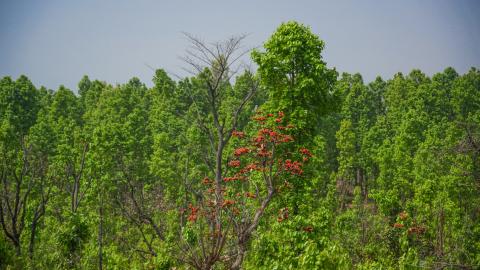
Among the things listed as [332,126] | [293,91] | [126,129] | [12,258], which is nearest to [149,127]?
[126,129]

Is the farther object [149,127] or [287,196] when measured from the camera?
[149,127]

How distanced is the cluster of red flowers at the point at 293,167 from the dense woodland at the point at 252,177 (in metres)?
0.11

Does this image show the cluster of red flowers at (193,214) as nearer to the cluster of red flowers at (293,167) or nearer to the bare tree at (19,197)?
the cluster of red flowers at (293,167)

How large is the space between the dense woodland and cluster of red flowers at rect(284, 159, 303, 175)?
4.5 inches

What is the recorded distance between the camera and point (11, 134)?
4125 cm

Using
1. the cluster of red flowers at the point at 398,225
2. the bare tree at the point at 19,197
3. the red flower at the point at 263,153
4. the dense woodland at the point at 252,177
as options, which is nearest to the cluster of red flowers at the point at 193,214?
the dense woodland at the point at 252,177

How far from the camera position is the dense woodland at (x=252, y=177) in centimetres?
1328

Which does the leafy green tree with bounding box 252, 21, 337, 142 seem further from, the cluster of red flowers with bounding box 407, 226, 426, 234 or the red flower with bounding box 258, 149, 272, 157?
the cluster of red flowers with bounding box 407, 226, 426, 234

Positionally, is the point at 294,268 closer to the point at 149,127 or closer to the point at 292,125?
the point at 292,125

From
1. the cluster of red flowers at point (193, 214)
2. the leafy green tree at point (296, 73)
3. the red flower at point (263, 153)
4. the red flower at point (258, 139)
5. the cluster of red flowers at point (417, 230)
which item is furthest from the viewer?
the cluster of red flowers at point (417, 230)

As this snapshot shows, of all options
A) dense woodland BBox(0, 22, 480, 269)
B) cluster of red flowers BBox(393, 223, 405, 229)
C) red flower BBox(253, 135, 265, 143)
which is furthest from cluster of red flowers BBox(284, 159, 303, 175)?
cluster of red flowers BBox(393, 223, 405, 229)

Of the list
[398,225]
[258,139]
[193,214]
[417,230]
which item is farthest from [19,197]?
[417,230]

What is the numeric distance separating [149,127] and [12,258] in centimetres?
3660

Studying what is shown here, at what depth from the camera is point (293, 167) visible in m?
17.1
